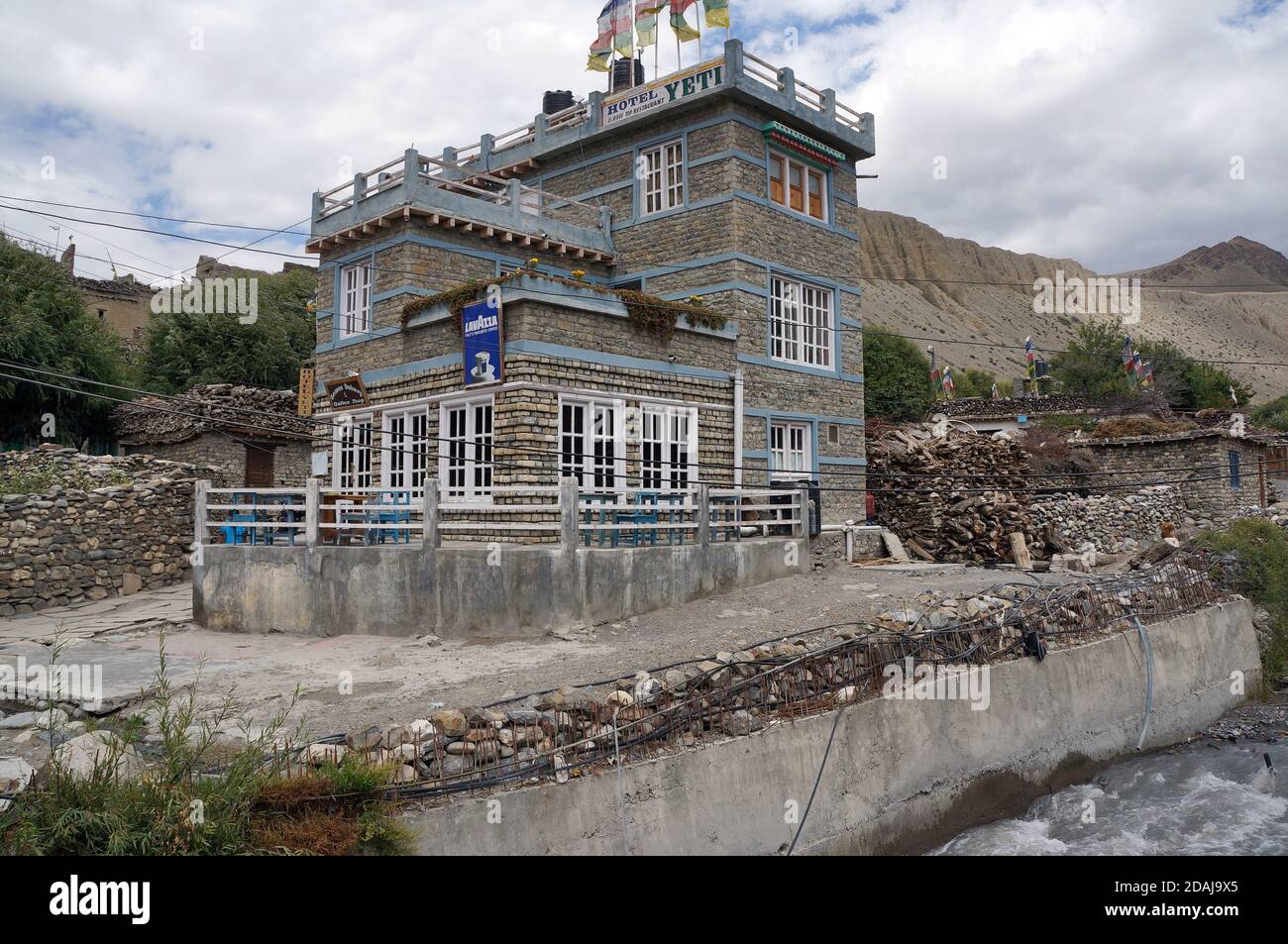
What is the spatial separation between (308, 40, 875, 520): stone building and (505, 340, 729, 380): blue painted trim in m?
0.03

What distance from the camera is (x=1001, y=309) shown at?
332ft

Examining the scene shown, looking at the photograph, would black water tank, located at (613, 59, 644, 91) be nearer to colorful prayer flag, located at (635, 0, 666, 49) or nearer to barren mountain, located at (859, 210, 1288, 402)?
colorful prayer flag, located at (635, 0, 666, 49)

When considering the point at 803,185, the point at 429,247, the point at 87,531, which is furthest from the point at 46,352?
the point at 803,185

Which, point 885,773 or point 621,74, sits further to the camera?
point 621,74

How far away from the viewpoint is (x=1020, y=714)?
476 inches

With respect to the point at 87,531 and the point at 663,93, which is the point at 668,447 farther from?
the point at 87,531

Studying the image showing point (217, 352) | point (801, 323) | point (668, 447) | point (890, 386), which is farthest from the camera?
point (890, 386)

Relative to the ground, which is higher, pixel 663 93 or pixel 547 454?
pixel 663 93

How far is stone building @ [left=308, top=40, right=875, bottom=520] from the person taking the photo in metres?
14.8

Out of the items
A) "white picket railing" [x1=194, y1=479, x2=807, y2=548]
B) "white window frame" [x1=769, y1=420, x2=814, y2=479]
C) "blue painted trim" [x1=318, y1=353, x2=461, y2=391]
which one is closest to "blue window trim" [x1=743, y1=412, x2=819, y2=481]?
"white window frame" [x1=769, y1=420, x2=814, y2=479]

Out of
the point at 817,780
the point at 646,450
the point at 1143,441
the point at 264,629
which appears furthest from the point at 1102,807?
the point at 1143,441

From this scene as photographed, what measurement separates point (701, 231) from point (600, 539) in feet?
26.7

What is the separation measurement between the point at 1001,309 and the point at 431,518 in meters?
101

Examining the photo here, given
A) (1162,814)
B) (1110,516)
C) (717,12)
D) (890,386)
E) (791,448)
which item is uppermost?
(717,12)
